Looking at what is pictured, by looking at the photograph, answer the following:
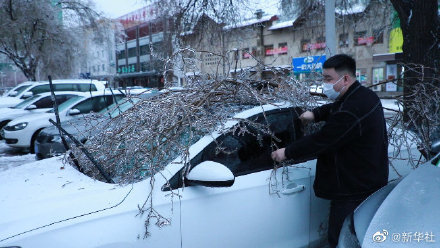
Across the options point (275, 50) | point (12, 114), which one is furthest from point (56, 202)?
point (275, 50)

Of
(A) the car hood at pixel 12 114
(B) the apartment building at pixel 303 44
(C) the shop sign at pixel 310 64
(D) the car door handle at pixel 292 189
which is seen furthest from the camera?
(A) the car hood at pixel 12 114

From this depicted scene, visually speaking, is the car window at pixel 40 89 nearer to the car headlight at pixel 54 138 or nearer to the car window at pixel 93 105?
the car window at pixel 93 105

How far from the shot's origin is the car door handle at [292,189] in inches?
109

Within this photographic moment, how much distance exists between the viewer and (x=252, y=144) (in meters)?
2.87

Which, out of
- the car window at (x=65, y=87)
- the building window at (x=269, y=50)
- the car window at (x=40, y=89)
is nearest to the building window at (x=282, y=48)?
the building window at (x=269, y=50)

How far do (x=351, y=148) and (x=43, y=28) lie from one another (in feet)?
68.1

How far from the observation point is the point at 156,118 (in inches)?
116

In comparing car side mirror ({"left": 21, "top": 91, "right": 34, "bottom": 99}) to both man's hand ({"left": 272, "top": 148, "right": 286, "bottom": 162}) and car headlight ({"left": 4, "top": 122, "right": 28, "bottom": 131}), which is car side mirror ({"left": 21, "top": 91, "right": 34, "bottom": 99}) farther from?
man's hand ({"left": 272, "top": 148, "right": 286, "bottom": 162})

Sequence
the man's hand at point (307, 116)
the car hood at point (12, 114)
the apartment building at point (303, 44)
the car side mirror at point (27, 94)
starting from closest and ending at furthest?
the man's hand at point (307, 116)
the apartment building at point (303, 44)
the car hood at point (12, 114)
the car side mirror at point (27, 94)

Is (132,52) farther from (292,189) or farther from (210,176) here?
(210,176)

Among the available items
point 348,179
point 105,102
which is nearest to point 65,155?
point 348,179

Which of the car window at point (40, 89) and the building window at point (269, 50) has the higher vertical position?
the building window at point (269, 50)

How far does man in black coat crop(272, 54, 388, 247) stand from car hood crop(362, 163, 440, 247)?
23 cm

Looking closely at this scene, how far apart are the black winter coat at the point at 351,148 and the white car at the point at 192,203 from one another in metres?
0.33
